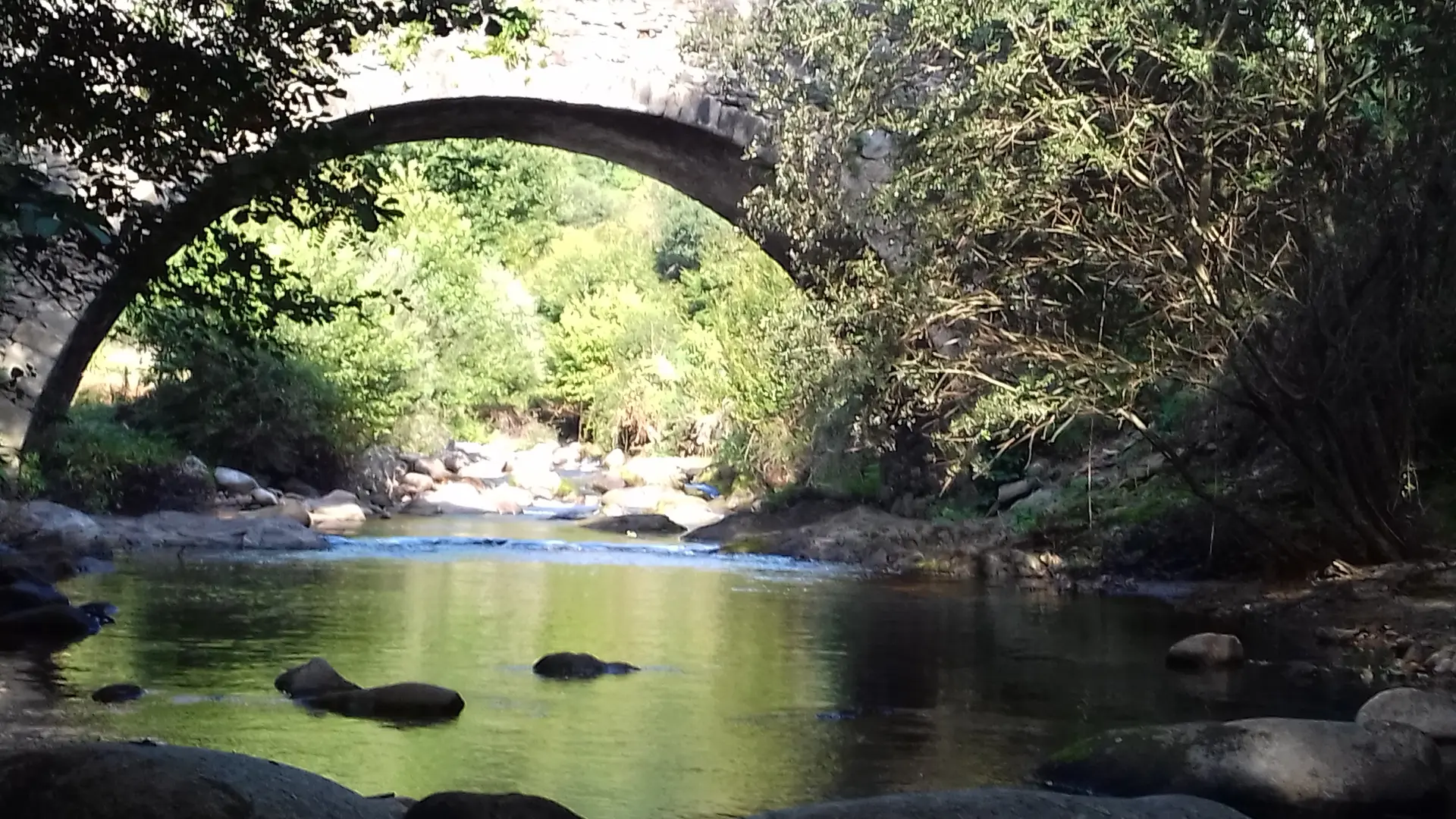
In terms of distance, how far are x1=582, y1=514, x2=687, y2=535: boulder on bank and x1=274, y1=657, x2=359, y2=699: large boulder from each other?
10657 millimetres

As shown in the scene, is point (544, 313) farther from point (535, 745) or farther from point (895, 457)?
point (535, 745)

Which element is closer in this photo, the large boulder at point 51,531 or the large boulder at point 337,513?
the large boulder at point 51,531

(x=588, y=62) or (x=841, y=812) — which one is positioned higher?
(x=588, y=62)

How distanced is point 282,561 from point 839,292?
4.94 meters

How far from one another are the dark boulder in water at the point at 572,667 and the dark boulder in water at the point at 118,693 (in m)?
1.81

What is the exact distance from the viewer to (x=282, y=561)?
1282 centimetres

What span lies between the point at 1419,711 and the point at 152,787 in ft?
15.9

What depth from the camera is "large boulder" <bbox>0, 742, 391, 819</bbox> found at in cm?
353

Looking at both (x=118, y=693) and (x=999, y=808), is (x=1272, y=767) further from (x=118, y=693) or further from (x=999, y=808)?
(x=118, y=693)

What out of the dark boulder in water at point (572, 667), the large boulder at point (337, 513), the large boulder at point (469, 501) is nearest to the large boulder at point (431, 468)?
the large boulder at point (469, 501)

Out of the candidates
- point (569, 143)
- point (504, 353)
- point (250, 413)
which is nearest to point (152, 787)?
point (569, 143)

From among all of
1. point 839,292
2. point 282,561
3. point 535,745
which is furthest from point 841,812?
point 282,561

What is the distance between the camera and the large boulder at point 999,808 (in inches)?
157

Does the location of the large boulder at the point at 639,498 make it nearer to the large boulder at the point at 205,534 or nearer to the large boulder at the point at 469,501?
the large boulder at the point at 469,501
